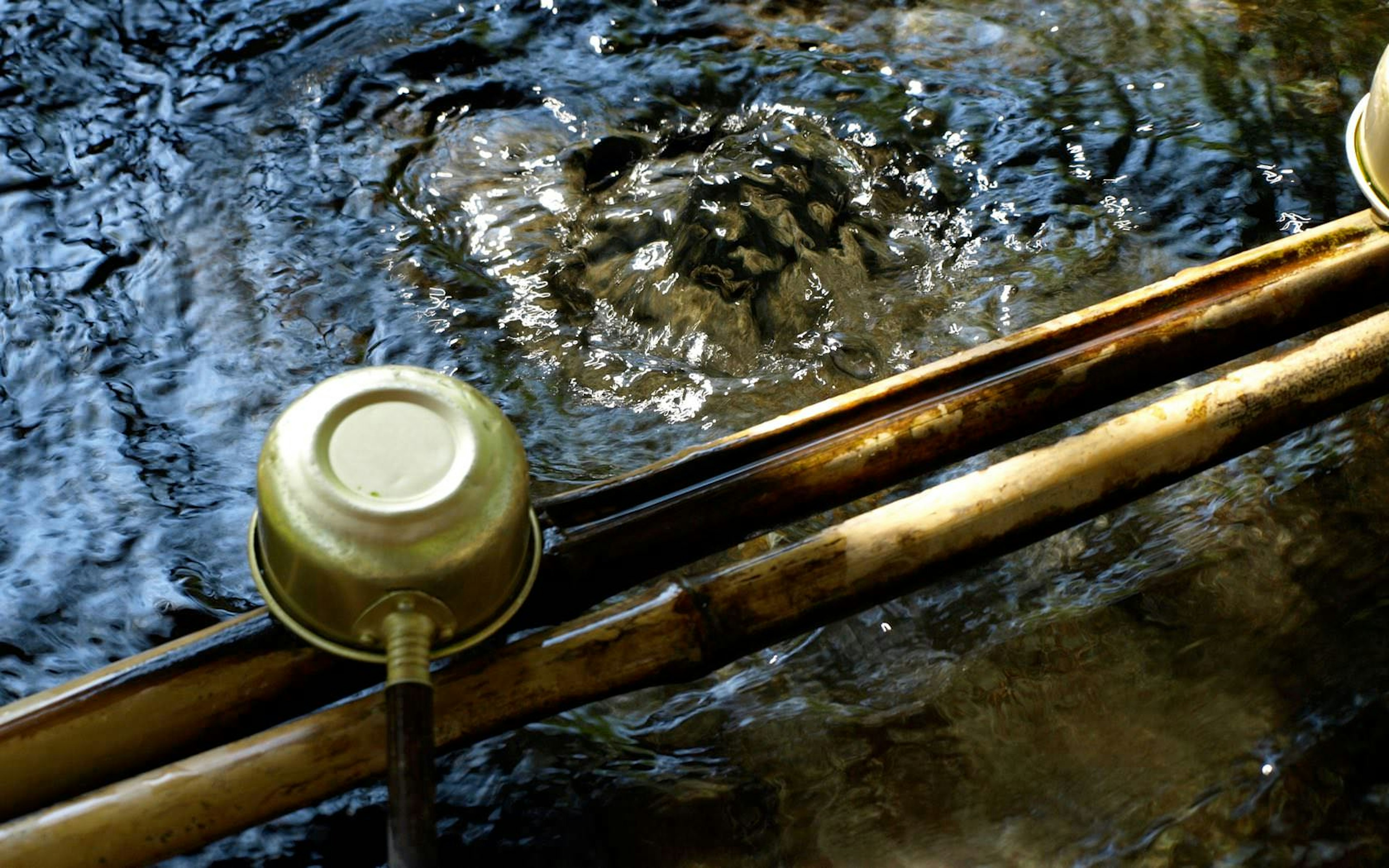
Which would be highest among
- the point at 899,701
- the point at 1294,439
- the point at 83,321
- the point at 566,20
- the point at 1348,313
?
the point at 566,20

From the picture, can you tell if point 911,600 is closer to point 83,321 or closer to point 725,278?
point 725,278

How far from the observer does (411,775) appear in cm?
149

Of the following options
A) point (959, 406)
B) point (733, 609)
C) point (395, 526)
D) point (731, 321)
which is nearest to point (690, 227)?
point (731, 321)

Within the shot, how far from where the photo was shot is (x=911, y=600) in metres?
2.52

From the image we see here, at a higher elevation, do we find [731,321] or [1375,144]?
[1375,144]

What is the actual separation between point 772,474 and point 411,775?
859 mm

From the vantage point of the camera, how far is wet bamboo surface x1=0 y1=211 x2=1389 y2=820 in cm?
178

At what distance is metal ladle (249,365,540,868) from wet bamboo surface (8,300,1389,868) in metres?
0.15

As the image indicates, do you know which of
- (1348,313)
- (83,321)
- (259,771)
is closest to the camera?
(259,771)

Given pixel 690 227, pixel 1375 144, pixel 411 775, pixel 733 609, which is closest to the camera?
pixel 411 775

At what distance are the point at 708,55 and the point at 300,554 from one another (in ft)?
10.1

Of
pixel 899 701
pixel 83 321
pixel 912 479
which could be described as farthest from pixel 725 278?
pixel 83 321

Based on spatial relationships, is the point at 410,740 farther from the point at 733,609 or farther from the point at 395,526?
the point at 733,609

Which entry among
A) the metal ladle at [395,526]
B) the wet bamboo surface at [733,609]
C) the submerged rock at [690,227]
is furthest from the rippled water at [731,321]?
the metal ladle at [395,526]
